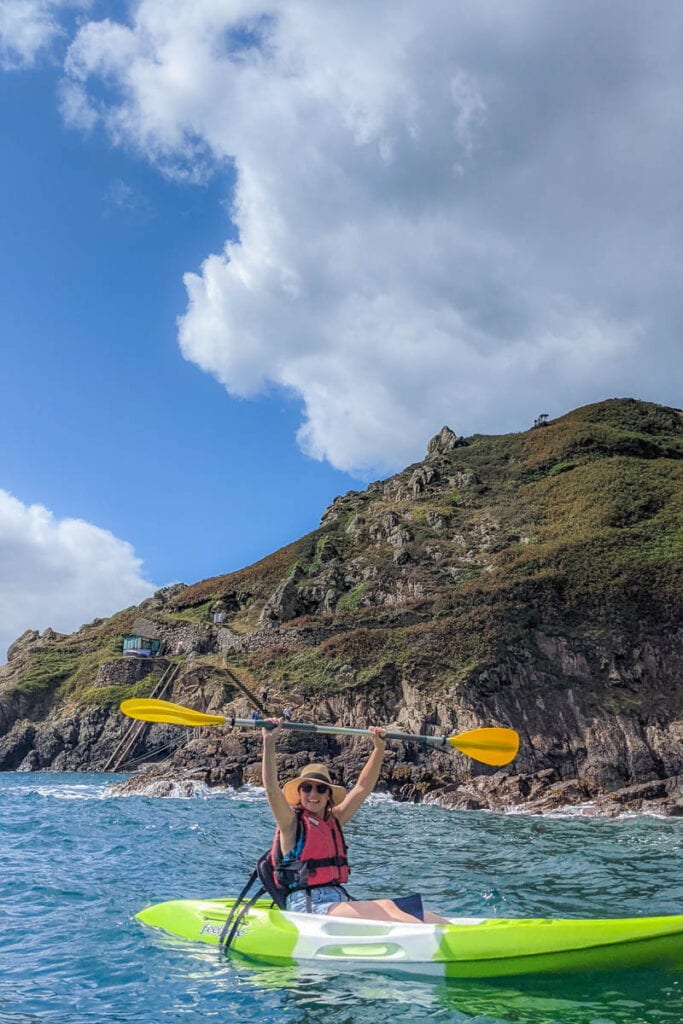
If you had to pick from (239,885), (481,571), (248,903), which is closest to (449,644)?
(481,571)

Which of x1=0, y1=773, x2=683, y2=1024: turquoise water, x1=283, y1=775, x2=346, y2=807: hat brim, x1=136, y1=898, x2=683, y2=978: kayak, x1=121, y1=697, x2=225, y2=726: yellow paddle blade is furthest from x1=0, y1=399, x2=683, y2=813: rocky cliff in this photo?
x1=283, y1=775, x2=346, y2=807: hat brim

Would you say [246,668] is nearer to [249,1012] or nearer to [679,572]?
[679,572]

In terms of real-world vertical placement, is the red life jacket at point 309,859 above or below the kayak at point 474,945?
above

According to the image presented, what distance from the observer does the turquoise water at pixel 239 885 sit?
6383 mm

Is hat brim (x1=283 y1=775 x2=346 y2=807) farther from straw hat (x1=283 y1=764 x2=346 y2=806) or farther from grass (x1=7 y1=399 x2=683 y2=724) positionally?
grass (x1=7 y1=399 x2=683 y2=724)

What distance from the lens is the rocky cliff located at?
114 feet

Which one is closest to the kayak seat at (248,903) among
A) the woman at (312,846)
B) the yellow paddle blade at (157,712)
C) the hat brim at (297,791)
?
the woman at (312,846)

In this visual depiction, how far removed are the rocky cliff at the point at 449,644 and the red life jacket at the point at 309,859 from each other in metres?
22.0

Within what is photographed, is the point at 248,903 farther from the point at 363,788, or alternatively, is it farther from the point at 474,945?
the point at 474,945

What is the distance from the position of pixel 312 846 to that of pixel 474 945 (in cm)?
200

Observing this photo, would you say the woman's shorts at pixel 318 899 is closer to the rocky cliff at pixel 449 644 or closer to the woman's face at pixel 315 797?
the woman's face at pixel 315 797

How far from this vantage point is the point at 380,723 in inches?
1577

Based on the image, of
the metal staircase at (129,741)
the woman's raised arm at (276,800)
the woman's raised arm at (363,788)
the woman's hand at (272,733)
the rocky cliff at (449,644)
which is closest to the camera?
Answer: the woman's raised arm at (276,800)

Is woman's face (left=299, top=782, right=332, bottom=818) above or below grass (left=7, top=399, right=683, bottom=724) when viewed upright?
below
